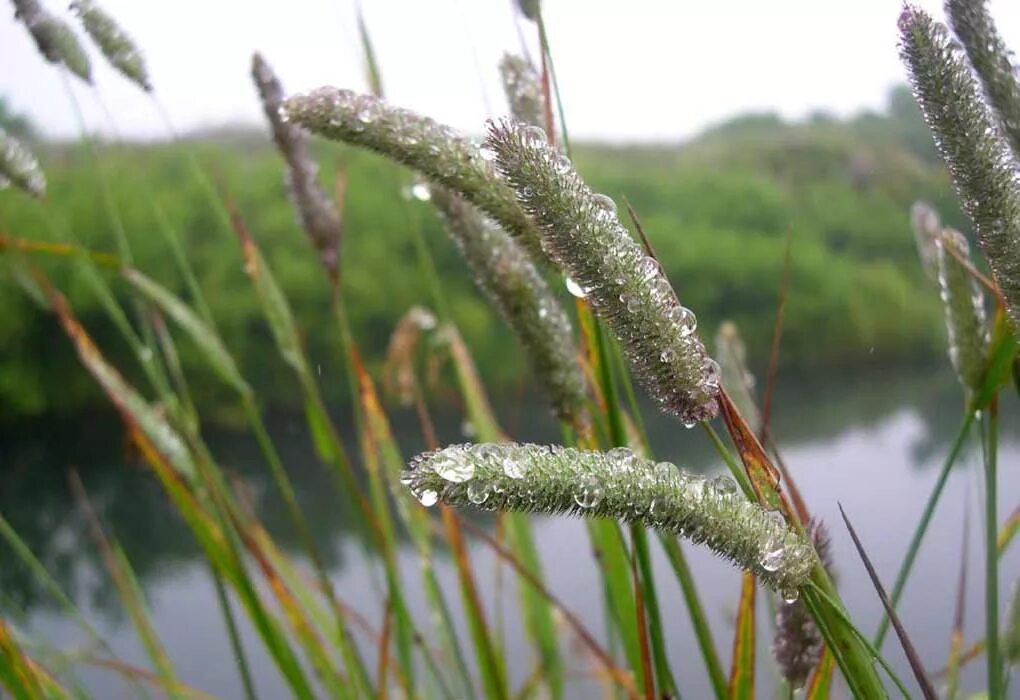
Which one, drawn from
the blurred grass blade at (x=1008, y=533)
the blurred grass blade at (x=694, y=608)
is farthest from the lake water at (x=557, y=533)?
the blurred grass blade at (x=694, y=608)

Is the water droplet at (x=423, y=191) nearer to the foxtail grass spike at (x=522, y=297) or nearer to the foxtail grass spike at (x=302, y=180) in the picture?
the foxtail grass spike at (x=522, y=297)

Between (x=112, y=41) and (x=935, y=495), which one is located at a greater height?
(x=112, y=41)

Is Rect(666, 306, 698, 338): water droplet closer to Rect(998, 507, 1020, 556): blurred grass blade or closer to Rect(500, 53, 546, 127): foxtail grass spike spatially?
Rect(500, 53, 546, 127): foxtail grass spike

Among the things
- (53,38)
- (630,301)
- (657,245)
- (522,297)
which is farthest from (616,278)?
(657,245)

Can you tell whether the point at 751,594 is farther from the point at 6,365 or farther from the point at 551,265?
the point at 6,365

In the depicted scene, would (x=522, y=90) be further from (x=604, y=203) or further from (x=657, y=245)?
(x=657, y=245)

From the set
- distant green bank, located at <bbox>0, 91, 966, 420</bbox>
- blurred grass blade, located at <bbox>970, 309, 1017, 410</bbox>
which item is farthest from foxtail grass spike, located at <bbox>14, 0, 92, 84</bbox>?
distant green bank, located at <bbox>0, 91, 966, 420</bbox>

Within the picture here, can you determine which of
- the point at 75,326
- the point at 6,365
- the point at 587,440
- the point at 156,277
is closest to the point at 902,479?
the point at 587,440
